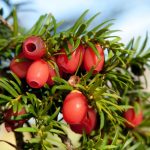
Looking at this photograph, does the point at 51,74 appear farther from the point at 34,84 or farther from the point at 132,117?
the point at 132,117

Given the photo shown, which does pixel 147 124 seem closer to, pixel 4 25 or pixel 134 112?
pixel 134 112

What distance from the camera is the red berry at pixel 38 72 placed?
0.61 metres

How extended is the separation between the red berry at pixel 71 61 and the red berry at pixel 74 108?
0.14ft

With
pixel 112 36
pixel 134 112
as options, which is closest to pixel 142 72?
pixel 134 112

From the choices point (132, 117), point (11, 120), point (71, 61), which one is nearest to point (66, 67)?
point (71, 61)

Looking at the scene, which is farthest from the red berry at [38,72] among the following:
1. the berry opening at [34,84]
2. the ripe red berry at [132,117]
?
the ripe red berry at [132,117]

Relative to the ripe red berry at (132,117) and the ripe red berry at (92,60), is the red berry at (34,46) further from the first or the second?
the ripe red berry at (132,117)


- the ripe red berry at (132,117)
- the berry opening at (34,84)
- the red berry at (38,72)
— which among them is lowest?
the ripe red berry at (132,117)

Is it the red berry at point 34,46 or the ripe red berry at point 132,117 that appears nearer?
the red berry at point 34,46

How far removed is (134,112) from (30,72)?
32 centimetres

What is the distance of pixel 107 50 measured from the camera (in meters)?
0.67

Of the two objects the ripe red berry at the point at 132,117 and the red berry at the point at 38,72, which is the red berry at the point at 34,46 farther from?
the ripe red berry at the point at 132,117

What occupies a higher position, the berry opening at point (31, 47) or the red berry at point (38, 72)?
the berry opening at point (31, 47)

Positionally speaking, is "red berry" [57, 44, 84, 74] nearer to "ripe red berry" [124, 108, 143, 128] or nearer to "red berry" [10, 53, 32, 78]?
"red berry" [10, 53, 32, 78]
